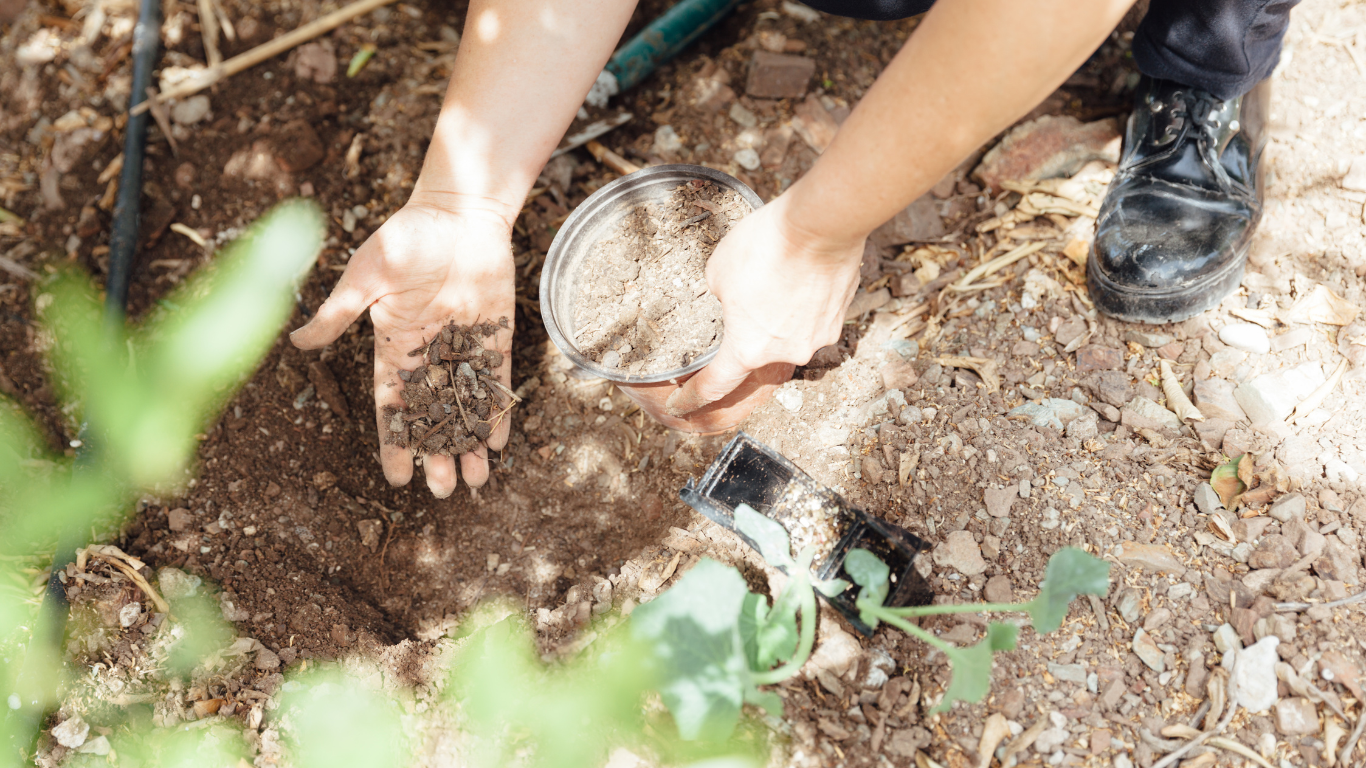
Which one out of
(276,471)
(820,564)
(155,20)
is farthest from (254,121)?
(820,564)

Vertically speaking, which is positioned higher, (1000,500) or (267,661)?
(1000,500)

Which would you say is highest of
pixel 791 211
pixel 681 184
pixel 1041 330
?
pixel 791 211

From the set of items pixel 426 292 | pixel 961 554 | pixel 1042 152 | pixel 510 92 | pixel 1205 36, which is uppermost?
pixel 1205 36

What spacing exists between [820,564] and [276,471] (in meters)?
1.32

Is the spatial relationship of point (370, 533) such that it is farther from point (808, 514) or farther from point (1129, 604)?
point (1129, 604)

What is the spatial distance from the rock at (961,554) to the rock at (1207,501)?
1.49 feet

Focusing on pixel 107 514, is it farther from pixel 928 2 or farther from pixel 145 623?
pixel 928 2

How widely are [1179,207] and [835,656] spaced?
4.32 feet

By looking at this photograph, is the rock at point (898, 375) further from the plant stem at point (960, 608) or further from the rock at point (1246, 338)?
the rock at point (1246, 338)

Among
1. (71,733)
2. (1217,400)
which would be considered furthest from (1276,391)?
(71,733)

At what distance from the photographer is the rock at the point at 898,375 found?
5.77 ft

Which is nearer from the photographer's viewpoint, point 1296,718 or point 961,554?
point 1296,718

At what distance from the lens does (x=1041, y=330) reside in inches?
71.9

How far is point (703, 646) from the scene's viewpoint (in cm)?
119
